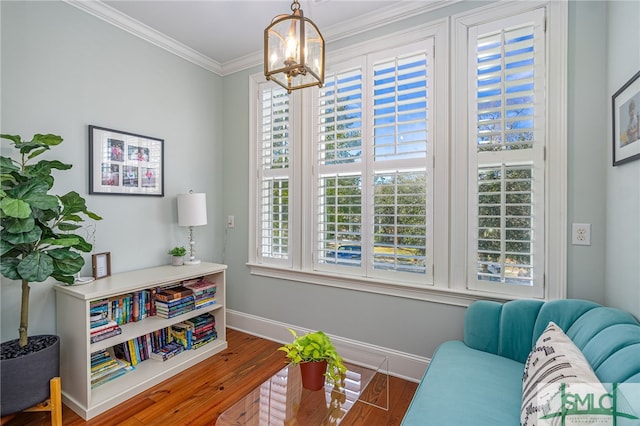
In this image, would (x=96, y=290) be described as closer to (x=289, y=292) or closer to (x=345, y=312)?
(x=289, y=292)

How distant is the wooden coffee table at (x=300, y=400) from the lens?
128 centimetres

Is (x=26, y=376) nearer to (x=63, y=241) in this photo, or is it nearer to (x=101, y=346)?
(x=101, y=346)

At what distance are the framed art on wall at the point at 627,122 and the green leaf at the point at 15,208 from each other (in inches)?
114

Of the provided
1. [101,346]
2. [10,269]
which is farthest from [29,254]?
[101,346]

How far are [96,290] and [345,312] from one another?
178 centimetres

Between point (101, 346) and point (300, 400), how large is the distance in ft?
4.62

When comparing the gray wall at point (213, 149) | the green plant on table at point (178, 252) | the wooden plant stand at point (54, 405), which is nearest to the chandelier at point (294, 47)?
the gray wall at point (213, 149)

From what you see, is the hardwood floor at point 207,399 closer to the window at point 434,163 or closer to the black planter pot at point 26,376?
the black planter pot at point 26,376

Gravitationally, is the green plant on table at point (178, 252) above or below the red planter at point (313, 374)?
above

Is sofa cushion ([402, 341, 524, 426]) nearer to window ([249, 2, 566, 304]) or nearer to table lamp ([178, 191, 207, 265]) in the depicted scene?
window ([249, 2, 566, 304])

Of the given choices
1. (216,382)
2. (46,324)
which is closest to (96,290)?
(46,324)

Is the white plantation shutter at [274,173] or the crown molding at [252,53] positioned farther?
the white plantation shutter at [274,173]

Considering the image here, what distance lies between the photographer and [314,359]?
141cm

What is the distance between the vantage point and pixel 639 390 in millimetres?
815
